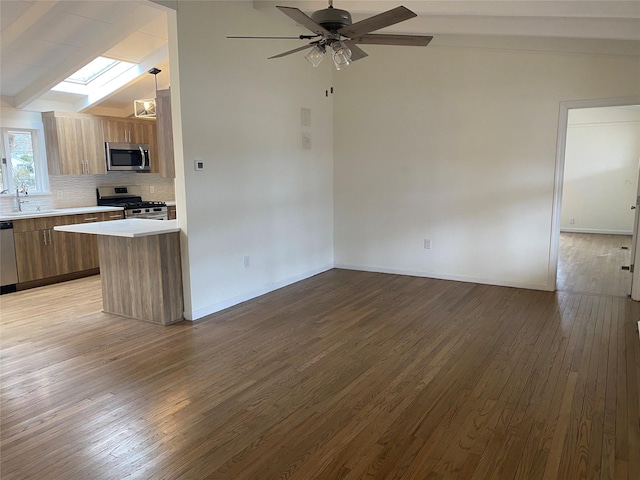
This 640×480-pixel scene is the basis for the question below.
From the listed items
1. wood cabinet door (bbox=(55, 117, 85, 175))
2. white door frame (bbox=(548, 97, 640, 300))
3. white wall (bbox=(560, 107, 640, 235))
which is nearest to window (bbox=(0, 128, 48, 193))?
wood cabinet door (bbox=(55, 117, 85, 175))

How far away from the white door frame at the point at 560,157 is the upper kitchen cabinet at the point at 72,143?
5998 millimetres

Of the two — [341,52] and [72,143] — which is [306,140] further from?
[72,143]

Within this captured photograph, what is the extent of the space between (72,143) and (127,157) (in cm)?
79

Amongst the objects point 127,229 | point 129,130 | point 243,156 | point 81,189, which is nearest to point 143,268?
point 127,229

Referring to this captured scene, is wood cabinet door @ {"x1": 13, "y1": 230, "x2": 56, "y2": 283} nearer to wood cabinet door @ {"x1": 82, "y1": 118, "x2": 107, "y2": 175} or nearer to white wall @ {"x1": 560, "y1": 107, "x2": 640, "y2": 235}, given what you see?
wood cabinet door @ {"x1": 82, "y1": 118, "x2": 107, "y2": 175}

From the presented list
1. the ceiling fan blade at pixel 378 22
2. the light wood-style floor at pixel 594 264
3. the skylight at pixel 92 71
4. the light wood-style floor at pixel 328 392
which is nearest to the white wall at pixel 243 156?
the light wood-style floor at pixel 328 392

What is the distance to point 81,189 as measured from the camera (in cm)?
645

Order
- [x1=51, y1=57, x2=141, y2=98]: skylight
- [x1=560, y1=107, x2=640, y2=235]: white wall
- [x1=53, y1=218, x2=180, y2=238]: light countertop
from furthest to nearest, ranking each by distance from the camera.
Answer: [x1=560, y1=107, x2=640, y2=235]: white wall, [x1=51, y1=57, x2=141, y2=98]: skylight, [x1=53, y1=218, x2=180, y2=238]: light countertop

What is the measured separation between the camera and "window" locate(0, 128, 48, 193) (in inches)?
223

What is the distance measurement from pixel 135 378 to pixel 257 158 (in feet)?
8.70

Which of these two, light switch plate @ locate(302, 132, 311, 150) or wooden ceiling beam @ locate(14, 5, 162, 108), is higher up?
wooden ceiling beam @ locate(14, 5, 162, 108)

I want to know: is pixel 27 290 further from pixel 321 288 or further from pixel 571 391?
pixel 571 391

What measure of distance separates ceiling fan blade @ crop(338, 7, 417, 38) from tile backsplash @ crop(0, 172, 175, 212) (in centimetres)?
513

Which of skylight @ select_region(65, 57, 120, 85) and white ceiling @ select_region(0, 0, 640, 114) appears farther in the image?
skylight @ select_region(65, 57, 120, 85)
